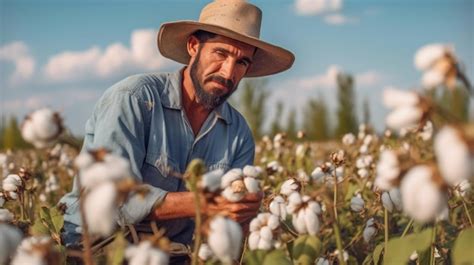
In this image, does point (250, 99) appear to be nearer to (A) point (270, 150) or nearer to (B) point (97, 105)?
(A) point (270, 150)

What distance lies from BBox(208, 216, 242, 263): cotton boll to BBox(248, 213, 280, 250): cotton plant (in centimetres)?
31

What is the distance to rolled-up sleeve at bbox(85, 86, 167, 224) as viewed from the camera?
2392mm

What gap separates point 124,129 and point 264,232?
3.26 feet

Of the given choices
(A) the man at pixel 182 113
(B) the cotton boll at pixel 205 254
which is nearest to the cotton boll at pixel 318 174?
(A) the man at pixel 182 113

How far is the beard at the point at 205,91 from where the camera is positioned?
2.80 m

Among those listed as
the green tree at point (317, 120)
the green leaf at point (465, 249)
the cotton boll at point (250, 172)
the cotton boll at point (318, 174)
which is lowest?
the green tree at point (317, 120)

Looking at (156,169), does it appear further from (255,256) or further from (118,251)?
(118,251)

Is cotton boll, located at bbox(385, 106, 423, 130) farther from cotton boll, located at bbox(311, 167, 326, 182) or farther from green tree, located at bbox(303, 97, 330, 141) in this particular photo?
green tree, located at bbox(303, 97, 330, 141)

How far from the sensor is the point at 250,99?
14656 millimetres

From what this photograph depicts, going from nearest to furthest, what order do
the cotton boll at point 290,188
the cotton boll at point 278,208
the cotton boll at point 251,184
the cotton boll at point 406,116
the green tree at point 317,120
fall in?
the cotton boll at point 406,116
the cotton boll at point 251,184
the cotton boll at point 278,208
the cotton boll at point 290,188
the green tree at point 317,120

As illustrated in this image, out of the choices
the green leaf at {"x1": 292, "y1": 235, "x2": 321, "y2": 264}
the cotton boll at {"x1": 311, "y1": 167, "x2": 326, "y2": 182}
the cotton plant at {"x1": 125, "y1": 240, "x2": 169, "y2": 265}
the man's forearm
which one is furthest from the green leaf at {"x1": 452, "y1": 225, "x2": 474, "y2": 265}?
the cotton boll at {"x1": 311, "y1": 167, "x2": 326, "y2": 182}

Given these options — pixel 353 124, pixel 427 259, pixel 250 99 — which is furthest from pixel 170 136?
pixel 353 124

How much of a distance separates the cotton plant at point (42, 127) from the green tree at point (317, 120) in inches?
642

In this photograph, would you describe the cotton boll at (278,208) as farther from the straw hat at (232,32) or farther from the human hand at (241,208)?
the straw hat at (232,32)
